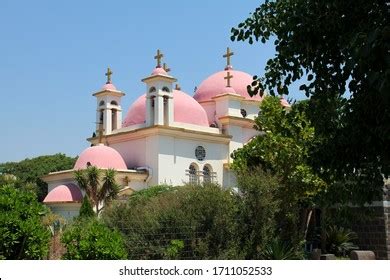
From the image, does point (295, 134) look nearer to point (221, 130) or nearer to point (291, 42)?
point (291, 42)

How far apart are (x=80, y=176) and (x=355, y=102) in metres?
21.5

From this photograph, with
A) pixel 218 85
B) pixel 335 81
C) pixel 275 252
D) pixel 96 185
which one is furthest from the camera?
pixel 218 85

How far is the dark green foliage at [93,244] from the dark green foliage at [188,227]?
2626 mm

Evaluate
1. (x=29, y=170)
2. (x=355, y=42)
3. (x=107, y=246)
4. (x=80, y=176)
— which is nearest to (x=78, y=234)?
(x=107, y=246)

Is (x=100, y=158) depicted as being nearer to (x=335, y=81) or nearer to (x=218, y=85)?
(x=218, y=85)

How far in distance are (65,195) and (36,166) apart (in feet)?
68.0

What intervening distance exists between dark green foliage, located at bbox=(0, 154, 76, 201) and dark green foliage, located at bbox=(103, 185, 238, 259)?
35532 mm

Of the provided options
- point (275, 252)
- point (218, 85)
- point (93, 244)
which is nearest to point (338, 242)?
point (275, 252)

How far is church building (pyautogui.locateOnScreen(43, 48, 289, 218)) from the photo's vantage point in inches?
1161

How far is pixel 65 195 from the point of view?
28281mm

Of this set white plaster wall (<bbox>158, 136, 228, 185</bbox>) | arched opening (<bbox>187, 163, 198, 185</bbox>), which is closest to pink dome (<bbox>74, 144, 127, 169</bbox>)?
white plaster wall (<bbox>158, 136, 228, 185</bbox>)

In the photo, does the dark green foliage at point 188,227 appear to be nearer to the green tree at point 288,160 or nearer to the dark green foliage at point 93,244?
the green tree at point 288,160

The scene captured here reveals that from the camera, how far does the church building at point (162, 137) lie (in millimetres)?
29500

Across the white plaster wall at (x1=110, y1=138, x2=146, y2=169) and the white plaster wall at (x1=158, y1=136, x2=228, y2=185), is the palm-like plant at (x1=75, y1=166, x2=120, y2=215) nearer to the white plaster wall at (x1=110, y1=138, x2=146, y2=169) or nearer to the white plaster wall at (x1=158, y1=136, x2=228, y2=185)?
the white plaster wall at (x1=158, y1=136, x2=228, y2=185)
